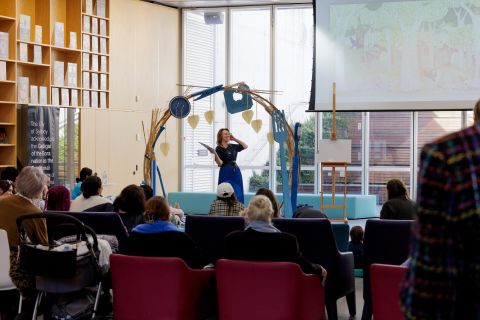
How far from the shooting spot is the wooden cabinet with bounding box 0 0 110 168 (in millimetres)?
10477

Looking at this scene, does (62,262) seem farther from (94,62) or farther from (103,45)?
(103,45)

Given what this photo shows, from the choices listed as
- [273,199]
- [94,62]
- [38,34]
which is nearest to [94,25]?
[94,62]

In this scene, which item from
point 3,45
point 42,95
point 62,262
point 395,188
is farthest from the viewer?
point 42,95

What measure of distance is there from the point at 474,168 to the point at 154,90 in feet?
41.7

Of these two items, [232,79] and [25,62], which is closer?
[25,62]

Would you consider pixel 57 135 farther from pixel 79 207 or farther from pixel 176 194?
pixel 79 207

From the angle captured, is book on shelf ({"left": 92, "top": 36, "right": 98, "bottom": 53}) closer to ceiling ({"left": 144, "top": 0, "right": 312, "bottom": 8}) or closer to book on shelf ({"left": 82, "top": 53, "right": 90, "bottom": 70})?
book on shelf ({"left": 82, "top": 53, "right": 90, "bottom": 70})

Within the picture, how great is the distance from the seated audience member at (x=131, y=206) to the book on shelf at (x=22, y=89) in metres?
5.43

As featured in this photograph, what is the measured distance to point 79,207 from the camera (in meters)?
6.26

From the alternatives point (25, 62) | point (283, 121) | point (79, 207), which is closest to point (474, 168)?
point (79, 207)

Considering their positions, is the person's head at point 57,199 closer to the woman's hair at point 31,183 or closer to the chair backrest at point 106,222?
the chair backrest at point 106,222

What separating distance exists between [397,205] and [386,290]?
2.21 meters

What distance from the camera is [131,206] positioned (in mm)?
5715

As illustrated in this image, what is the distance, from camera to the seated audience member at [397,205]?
6.00 metres
